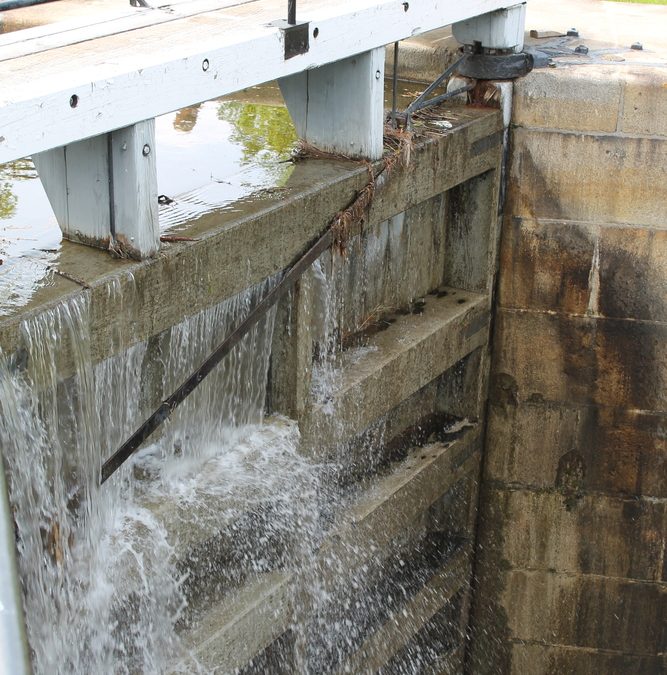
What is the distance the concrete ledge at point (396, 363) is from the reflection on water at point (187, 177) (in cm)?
116

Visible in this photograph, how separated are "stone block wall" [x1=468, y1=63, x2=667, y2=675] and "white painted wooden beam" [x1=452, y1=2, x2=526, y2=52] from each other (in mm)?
276

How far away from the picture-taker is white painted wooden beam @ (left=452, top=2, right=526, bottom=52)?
6.27 metres

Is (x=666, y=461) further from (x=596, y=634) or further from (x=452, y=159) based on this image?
(x=452, y=159)

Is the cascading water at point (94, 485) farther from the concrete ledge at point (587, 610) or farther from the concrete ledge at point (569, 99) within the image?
the concrete ledge at point (587, 610)

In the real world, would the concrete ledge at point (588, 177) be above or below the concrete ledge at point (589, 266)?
above

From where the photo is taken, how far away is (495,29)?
6293 mm

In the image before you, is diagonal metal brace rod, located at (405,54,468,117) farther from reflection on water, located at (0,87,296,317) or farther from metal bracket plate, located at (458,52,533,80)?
reflection on water, located at (0,87,296,317)

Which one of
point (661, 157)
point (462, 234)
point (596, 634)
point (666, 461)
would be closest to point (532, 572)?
point (596, 634)

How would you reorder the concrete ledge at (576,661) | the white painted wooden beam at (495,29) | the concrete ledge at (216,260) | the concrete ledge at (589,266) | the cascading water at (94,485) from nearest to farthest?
the cascading water at (94,485) < the concrete ledge at (216,260) < the white painted wooden beam at (495,29) < the concrete ledge at (589,266) < the concrete ledge at (576,661)

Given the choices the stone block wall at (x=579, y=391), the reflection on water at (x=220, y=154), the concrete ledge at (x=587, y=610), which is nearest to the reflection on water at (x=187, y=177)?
the reflection on water at (x=220, y=154)

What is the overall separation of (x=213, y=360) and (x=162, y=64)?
48.9 inches

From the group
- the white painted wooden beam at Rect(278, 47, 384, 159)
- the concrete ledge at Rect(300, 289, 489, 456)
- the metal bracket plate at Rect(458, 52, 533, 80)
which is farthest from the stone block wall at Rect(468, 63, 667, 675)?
the white painted wooden beam at Rect(278, 47, 384, 159)

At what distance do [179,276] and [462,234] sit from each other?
302cm

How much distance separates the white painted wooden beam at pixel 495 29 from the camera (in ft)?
20.6
